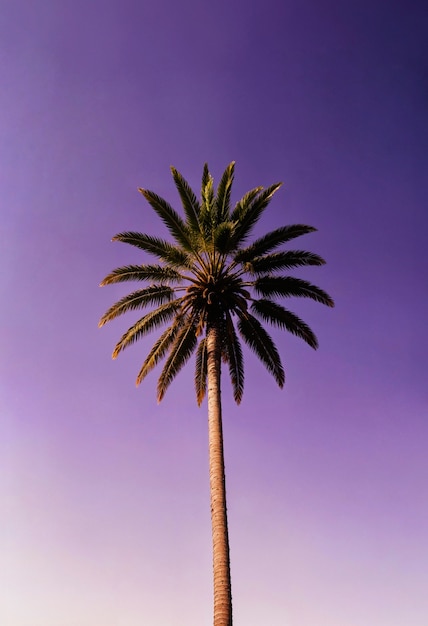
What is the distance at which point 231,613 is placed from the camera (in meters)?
11.4

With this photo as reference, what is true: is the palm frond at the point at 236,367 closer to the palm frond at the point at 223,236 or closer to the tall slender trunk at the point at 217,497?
the tall slender trunk at the point at 217,497

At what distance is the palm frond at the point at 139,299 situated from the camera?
Answer: 57.1 ft

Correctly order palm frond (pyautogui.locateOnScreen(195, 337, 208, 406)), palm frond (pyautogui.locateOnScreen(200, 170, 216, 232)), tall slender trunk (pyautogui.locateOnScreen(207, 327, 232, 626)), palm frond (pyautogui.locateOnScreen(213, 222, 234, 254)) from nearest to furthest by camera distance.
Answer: tall slender trunk (pyautogui.locateOnScreen(207, 327, 232, 626)) → palm frond (pyautogui.locateOnScreen(213, 222, 234, 254)) → palm frond (pyautogui.locateOnScreen(200, 170, 216, 232)) → palm frond (pyautogui.locateOnScreen(195, 337, 208, 406))

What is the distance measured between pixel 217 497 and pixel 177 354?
5865 millimetres

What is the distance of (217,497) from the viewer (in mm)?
13148

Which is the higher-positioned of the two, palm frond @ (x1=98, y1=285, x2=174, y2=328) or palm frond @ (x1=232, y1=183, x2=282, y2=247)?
palm frond @ (x1=232, y1=183, x2=282, y2=247)

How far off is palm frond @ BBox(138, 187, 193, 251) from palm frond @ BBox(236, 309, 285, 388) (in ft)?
10.7

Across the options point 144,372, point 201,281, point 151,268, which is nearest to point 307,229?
point 201,281

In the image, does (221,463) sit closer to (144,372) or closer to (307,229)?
(144,372)

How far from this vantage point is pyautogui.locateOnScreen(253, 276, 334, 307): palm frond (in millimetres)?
17359

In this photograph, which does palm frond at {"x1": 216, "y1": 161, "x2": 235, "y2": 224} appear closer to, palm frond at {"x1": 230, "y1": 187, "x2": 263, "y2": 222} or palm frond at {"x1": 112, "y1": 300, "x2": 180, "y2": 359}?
palm frond at {"x1": 230, "y1": 187, "x2": 263, "y2": 222}

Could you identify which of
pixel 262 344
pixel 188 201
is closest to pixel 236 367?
pixel 262 344

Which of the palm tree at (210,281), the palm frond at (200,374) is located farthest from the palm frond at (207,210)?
the palm frond at (200,374)

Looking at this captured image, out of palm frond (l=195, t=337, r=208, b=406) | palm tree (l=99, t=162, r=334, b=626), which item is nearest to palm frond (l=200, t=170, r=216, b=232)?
palm tree (l=99, t=162, r=334, b=626)
